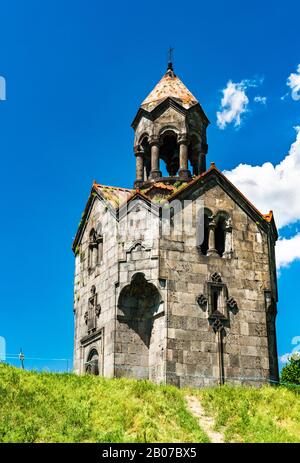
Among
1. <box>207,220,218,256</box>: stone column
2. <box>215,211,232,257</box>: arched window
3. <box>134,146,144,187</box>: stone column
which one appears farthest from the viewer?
<box>134,146,144,187</box>: stone column

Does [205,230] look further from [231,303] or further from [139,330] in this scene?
[139,330]

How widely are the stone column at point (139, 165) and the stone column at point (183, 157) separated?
148 cm

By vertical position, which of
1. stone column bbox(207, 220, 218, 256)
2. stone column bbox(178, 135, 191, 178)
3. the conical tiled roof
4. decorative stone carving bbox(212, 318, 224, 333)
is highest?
the conical tiled roof

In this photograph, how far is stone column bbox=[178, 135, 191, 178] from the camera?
74.7ft

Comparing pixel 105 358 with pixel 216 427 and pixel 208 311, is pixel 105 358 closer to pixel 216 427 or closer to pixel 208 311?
pixel 208 311

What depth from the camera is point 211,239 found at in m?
21.4

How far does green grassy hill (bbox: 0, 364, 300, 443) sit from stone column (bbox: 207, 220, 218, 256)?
4.38 meters

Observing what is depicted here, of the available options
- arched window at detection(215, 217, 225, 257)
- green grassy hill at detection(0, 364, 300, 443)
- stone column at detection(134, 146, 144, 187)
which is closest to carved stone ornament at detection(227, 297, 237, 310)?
arched window at detection(215, 217, 225, 257)

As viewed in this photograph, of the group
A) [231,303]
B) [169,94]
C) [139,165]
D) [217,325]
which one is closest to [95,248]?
[139,165]

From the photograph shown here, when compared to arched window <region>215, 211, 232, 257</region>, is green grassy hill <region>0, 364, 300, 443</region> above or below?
below

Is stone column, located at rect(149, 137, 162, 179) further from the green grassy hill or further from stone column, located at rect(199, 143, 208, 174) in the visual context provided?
the green grassy hill

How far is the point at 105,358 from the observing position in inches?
807
